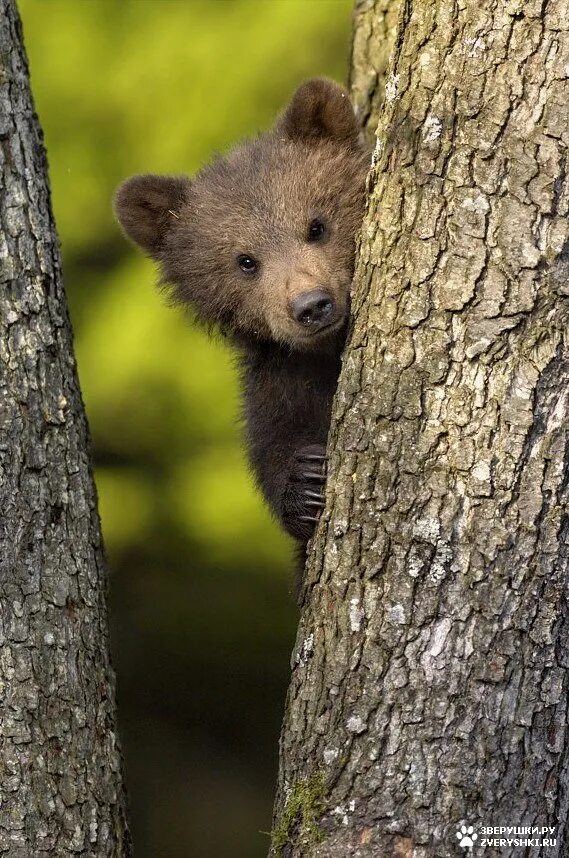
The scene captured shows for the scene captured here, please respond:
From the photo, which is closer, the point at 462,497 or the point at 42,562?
the point at 462,497

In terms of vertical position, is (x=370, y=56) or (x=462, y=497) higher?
(x=370, y=56)

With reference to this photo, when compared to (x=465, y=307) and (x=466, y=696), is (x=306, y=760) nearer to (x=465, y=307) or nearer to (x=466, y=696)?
(x=466, y=696)

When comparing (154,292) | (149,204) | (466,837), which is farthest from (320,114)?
(466,837)

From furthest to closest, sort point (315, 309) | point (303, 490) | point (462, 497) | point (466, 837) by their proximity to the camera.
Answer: point (303, 490) → point (315, 309) → point (462, 497) → point (466, 837)

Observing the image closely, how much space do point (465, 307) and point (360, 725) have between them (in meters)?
1.10

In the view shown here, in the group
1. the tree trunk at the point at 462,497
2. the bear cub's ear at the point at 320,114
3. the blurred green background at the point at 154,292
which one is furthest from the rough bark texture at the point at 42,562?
the blurred green background at the point at 154,292

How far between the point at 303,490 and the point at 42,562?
3.56 feet

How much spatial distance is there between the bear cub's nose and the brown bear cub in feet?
0.25

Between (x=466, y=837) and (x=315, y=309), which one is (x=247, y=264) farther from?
(x=466, y=837)

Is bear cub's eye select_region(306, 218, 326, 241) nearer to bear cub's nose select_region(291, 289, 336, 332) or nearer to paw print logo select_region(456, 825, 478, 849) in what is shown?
bear cub's nose select_region(291, 289, 336, 332)

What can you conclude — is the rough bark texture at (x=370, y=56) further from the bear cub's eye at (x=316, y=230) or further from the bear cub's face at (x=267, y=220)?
the bear cub's eye at (x=316, y=230)

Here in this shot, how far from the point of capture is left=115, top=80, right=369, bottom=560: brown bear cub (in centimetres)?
398

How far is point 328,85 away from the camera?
4.14 meters

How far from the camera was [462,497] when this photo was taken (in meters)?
2.83
